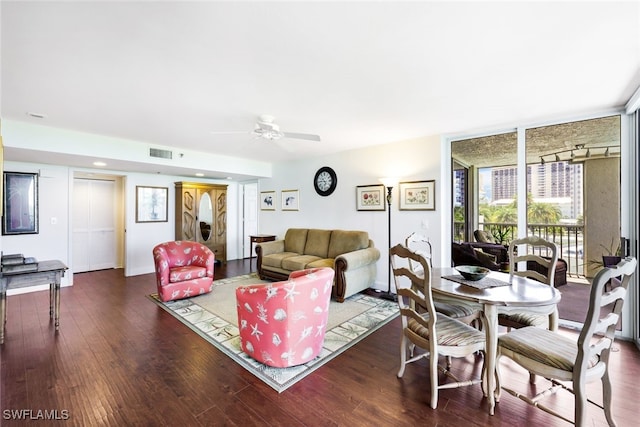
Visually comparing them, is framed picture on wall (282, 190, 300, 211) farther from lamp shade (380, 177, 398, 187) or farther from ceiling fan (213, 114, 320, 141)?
ceiling fan (213, 114, 320, 141)

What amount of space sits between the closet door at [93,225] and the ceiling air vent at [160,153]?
264 cm

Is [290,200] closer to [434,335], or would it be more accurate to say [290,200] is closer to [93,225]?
[93,225]

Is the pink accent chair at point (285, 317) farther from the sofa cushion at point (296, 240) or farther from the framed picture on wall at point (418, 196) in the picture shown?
the sofa cushion at point (296, 240)

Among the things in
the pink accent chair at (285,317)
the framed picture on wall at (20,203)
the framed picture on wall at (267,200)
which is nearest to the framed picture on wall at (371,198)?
the framed picture on wall at (267,200)

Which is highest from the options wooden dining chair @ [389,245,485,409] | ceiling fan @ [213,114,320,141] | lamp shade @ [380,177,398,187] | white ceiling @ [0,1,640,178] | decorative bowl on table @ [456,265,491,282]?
white ceiling @ [0,1,640,178]

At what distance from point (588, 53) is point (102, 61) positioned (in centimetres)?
352

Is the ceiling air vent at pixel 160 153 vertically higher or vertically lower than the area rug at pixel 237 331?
higher

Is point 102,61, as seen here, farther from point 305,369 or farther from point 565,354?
point 565,354

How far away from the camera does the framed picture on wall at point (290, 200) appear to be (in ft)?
19.5

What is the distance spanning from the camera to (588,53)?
1.99 meters

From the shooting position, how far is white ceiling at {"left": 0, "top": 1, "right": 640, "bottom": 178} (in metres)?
1.58

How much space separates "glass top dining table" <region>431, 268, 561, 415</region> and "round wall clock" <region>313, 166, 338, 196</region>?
3296 millimetres

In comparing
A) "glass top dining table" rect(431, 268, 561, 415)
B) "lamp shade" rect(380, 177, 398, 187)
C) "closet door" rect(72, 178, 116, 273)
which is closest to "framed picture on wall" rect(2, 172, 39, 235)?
"closet door" rect(72, 178, 116, 273)

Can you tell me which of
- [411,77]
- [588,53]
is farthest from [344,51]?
[588,53]
